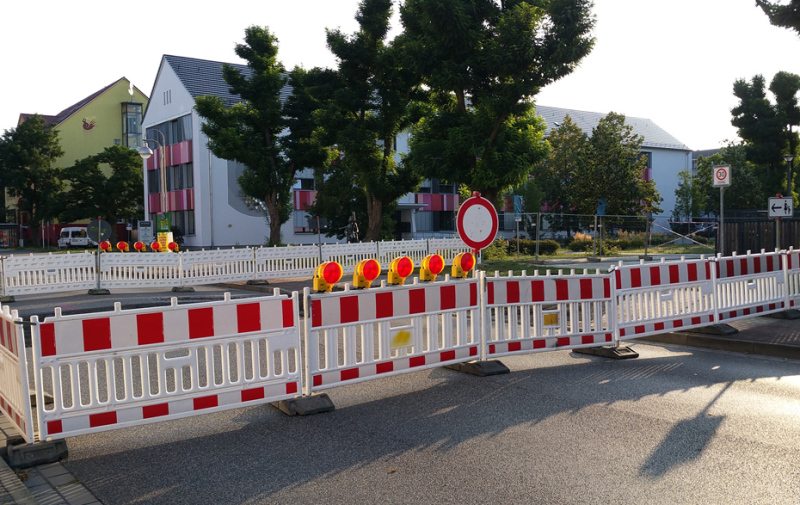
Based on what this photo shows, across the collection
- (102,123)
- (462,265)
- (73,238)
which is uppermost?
(102,123)

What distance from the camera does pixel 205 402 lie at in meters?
5.98

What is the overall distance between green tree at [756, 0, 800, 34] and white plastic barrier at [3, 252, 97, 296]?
65.8ft

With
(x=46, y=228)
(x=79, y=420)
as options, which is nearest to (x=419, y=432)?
(x=79, y=420)

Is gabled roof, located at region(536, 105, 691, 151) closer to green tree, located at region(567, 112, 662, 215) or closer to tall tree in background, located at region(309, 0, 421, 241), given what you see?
green tree, located at region(567, 112, 662, 215)

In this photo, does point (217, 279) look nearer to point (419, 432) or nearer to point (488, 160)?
point (488, 160)

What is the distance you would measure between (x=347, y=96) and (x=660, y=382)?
23.7 m

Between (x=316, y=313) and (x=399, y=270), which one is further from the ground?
(x=399, y=270)

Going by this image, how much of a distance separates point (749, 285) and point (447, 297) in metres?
6.22

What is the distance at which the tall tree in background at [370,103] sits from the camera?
95.6 feet

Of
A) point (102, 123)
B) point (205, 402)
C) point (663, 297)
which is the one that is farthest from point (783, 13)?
point (102, 123)

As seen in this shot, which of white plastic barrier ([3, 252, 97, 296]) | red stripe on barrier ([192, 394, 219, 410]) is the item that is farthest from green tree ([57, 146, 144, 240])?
red stripe on barrier ([192, 394, 219, 410])

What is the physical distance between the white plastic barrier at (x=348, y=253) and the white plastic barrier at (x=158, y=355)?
1546 cm

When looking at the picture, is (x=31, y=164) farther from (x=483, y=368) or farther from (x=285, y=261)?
(x=483, y=368)

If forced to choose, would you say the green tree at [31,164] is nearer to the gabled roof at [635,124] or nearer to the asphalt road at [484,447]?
the gabled roof at [635,124]
